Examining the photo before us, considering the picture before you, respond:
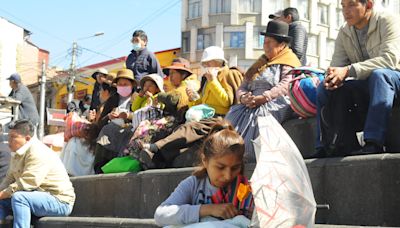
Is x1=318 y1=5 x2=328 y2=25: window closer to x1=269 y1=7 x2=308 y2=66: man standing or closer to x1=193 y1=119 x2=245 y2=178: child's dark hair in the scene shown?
x1=269 y1=7 x2=308 y2=66: man standing

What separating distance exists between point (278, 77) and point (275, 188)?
9.83 feet

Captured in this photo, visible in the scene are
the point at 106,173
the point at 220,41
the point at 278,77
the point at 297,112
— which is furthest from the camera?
the point at 220,41

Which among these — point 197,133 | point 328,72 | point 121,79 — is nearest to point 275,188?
point 328,72

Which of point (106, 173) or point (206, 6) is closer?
point (106, 173)

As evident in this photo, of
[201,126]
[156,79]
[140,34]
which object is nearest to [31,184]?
[201,126]

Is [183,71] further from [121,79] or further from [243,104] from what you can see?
[243,104]

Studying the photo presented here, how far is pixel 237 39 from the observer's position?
158ft

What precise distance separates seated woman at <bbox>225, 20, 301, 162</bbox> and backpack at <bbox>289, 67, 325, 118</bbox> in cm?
27

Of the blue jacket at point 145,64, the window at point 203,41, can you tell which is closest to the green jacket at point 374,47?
the blue jacket at point 145,64

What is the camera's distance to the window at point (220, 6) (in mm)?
48750

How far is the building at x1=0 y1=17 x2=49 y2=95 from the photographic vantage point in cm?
4288

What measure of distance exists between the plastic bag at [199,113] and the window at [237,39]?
136ft

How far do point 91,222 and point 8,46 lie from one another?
Result: 39.5m

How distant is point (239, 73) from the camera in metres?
6.91
